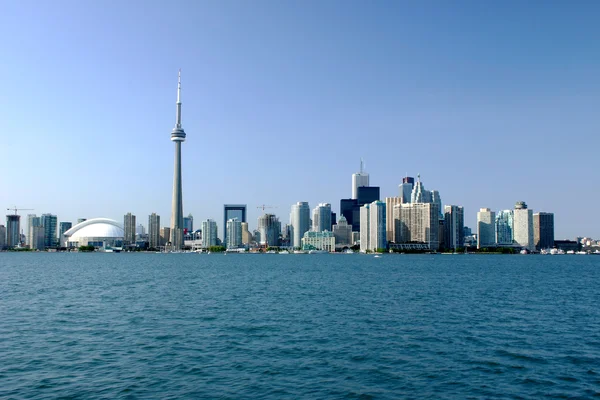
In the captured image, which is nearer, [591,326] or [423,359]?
[423,359]

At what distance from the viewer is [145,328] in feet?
113

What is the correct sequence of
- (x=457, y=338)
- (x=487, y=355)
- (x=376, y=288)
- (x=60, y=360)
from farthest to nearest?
(x=376, y=288)
(x=457, y=338)
(x=487, y=355)
(x=60, y=360)

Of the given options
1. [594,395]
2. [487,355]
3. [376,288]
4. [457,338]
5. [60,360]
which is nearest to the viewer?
[594,395]

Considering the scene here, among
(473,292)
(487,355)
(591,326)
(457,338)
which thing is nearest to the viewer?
(487,355)

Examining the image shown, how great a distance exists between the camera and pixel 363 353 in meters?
27.8

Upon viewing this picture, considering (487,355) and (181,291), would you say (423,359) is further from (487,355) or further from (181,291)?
(181,291)

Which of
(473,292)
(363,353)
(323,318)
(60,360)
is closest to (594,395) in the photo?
(363,353)

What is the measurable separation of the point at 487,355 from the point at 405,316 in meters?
12.6

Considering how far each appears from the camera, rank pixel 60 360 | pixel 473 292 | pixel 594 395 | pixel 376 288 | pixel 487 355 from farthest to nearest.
Answer: pixel 376 288, pixel 473 292, pixel 487 355, pixel 60 360, pixel 594 395

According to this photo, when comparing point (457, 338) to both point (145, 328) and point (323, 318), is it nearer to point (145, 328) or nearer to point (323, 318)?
point (323, 318)

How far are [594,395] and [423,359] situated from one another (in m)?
7.65

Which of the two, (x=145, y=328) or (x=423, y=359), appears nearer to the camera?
(x=423, y=359)

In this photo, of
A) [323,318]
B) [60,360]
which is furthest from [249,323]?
[60,360]

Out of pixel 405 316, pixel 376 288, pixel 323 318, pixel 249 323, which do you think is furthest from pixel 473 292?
pixel 249 323
